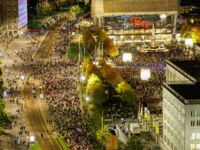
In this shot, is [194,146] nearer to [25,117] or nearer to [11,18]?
[25,117]

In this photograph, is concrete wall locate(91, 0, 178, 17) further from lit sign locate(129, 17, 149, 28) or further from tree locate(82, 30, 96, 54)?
tree locate(82, 30, 96, 54)

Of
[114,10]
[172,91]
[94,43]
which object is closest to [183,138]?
[172,91]

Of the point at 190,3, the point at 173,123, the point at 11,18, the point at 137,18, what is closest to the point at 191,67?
the point at 173,123

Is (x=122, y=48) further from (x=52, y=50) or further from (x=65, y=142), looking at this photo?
(x=65, y=142)

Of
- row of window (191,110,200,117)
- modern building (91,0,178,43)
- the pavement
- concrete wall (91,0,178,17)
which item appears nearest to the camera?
row of window (191,110,200,117)

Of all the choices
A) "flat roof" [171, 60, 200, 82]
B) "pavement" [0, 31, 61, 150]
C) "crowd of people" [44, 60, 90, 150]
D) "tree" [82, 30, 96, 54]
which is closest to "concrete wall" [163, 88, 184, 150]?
"flat roof" [171, 60, 200, 82]

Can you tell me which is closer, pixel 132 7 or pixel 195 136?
pixel 195 136
